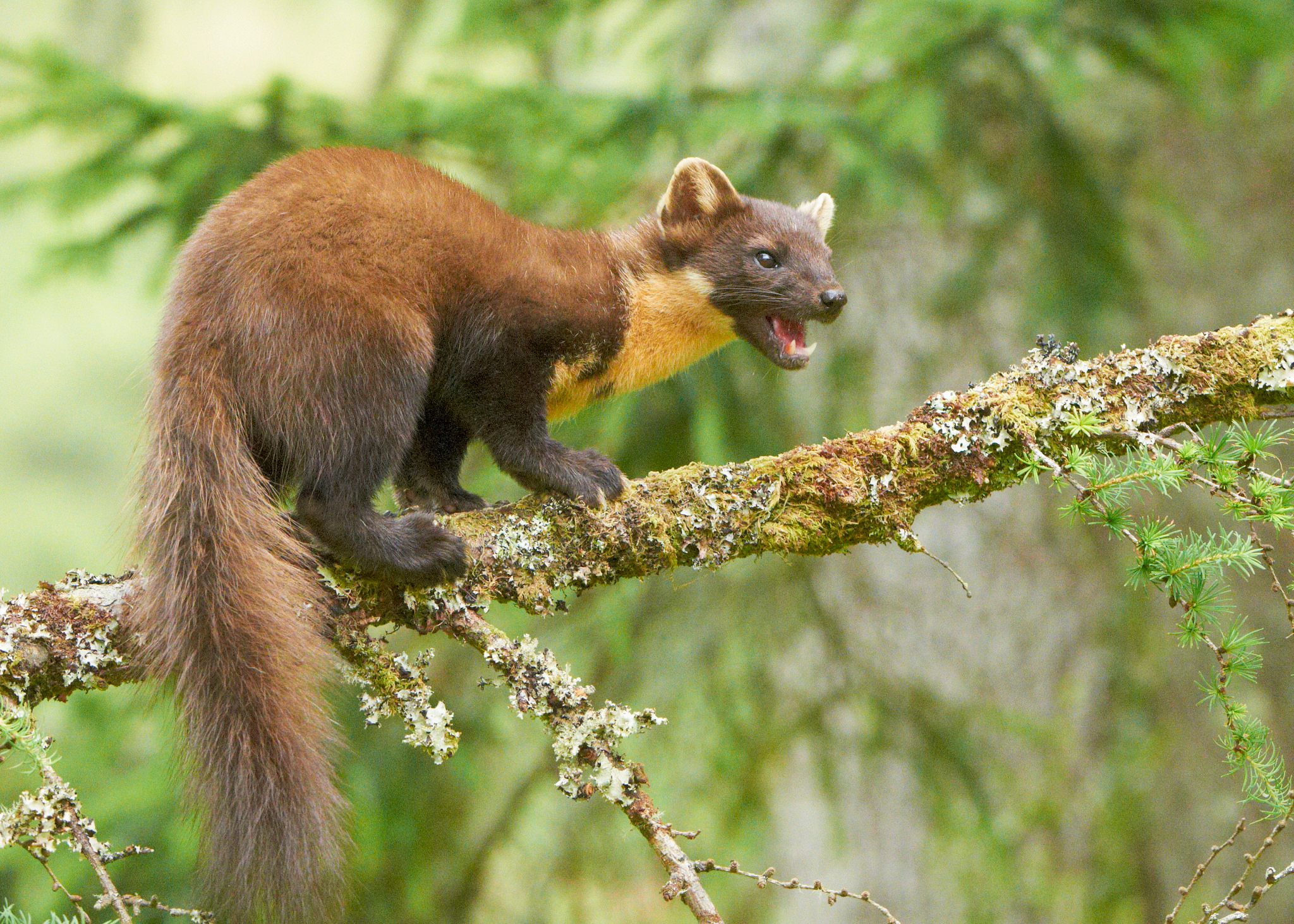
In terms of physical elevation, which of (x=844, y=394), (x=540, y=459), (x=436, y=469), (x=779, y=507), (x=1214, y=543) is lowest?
(x=1214, y=543)

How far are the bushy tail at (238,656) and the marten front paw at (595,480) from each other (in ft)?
2.36

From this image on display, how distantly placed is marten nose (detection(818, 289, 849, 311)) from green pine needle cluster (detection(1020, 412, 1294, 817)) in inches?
47.7

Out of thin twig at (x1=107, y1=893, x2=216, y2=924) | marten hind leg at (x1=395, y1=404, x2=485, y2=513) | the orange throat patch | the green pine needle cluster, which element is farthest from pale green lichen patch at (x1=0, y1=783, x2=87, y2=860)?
the green pine needle cluster

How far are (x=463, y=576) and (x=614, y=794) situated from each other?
0.78m

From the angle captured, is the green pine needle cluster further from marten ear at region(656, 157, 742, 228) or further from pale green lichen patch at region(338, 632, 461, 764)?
marten ear at region(656, 157, 742, 228)

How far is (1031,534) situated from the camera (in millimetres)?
6660

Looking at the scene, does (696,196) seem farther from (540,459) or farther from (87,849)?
(87,849)

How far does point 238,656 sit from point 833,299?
207cm

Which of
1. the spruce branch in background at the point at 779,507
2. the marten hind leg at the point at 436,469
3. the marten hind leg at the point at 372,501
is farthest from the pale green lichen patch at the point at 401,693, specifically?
the marten hind leg at the point at 436,469

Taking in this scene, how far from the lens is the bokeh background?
16.2ft

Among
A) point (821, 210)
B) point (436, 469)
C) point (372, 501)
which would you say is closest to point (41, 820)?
point (372, 501)

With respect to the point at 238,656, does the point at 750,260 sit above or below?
above

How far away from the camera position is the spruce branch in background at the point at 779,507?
257 cm

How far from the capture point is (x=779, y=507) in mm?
2953
